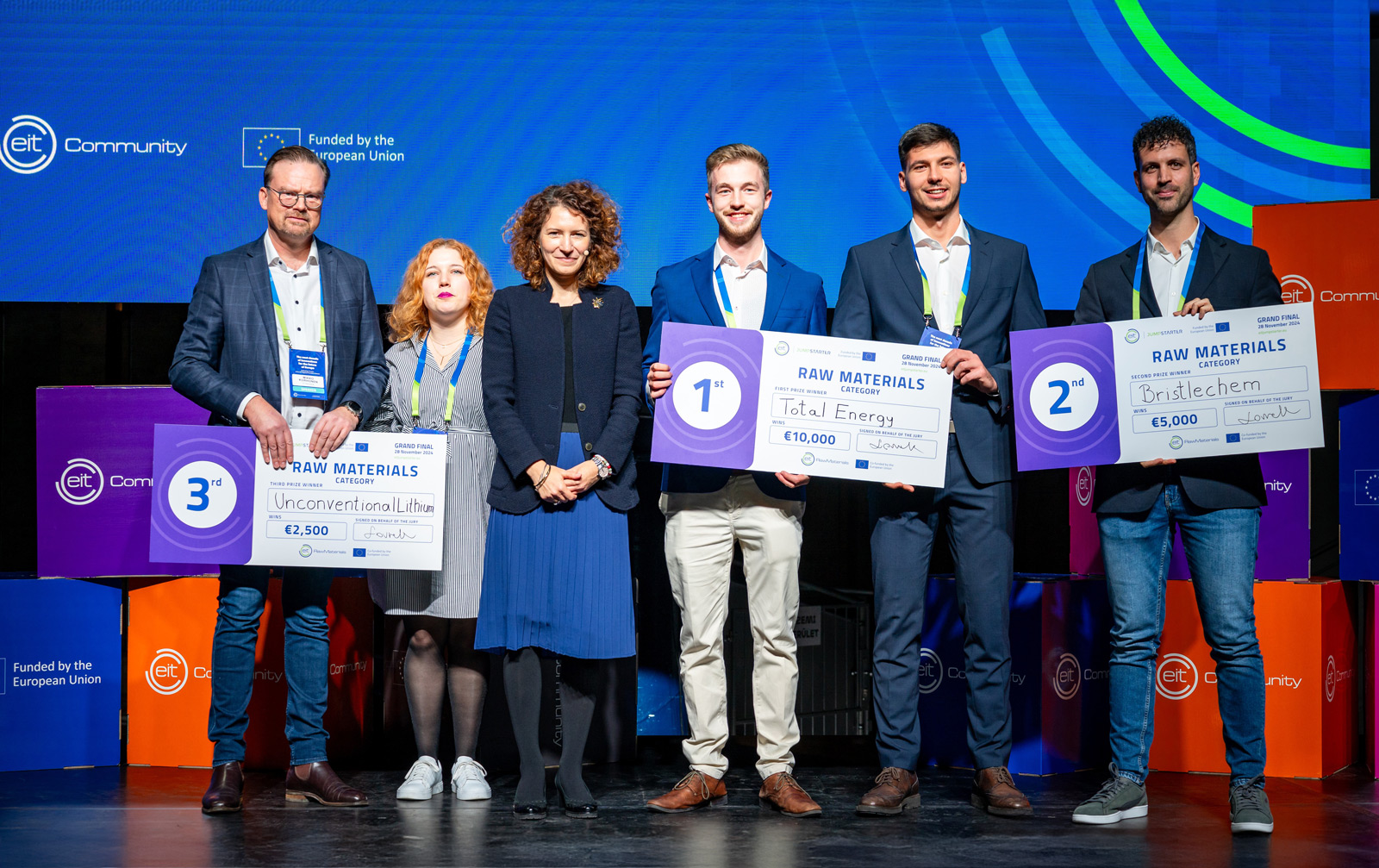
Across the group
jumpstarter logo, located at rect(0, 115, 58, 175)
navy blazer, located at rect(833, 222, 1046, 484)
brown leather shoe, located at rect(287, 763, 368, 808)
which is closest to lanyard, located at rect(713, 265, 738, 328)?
navy blazer, located at rect(833, 222, 1046, 484)

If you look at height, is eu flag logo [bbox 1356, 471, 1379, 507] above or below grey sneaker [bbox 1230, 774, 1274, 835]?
above

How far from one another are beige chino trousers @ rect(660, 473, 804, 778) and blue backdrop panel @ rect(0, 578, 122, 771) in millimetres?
2017

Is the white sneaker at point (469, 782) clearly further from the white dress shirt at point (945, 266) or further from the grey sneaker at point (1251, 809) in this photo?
the grey sneaker at point (1251, 809)

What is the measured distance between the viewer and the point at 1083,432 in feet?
9.18

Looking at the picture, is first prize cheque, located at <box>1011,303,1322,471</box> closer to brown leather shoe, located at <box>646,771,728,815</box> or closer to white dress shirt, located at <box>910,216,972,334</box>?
white dress shirt, located at <box>910,216,972,334</box>

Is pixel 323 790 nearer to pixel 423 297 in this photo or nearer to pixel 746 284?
pixel 423 297

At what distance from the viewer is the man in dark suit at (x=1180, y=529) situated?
2.72m

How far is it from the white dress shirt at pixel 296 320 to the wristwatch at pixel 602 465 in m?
0.78

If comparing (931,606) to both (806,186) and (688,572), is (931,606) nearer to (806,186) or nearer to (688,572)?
(688,572)

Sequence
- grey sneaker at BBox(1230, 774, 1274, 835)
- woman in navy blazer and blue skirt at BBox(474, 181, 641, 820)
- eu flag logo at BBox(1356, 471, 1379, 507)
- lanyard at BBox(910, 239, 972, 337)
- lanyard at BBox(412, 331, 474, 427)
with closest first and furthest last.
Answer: grey sneaker at BBox(1230, 774, 1274, 835) → woman in navy blazer and blue skirt at BBox(474, 181, 641, 820) → lanyard at BBox(910, 239, 972, 337) → lanyard at BBox(412, 331, 474, 427) → eu flag logo at BBox(1356, 471, 1379, 507)

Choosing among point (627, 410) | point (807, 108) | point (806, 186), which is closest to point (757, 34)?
point (807, 108)

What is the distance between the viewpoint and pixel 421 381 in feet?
10.4

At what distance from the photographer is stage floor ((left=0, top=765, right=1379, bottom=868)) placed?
2.45 meters

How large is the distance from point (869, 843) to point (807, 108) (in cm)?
259
